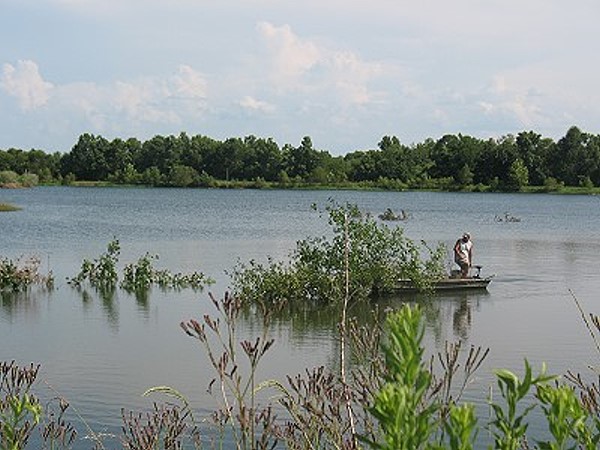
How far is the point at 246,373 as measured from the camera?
14.3 m

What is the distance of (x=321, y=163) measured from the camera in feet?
422

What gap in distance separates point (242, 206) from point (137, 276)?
173 feet

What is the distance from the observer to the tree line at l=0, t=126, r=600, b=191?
118000 mm

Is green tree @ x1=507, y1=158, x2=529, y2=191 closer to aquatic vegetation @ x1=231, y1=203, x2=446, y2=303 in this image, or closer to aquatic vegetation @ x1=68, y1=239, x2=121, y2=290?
aquatic vegetation @ x1=231, y1=203, x2=446, y2=303

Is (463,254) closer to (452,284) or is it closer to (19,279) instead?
(452,284)

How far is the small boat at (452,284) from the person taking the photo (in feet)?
75.9

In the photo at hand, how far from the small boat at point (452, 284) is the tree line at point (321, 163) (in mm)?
93719

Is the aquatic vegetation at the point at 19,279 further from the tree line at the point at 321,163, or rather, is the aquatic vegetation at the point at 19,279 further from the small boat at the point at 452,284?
the tree line at the point at 321,163

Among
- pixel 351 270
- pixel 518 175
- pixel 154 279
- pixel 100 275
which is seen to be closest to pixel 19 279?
pixel 100 275

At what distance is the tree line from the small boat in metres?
93.7

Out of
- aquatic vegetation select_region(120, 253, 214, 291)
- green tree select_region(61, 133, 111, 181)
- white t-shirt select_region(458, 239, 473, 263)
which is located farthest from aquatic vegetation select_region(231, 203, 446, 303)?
green tree select_region(61, 133, 111, 181)

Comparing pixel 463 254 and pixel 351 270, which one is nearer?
pixel 351 270

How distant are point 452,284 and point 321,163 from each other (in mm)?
104718

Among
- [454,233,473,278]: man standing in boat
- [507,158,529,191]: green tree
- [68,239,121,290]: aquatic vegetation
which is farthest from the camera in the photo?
[507,158,529,191]: green tree
